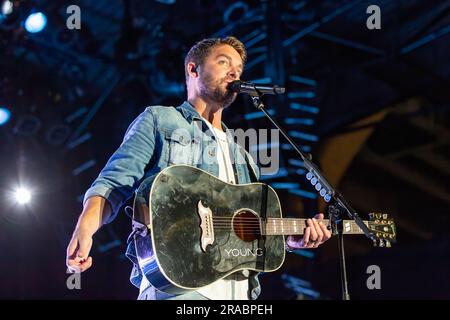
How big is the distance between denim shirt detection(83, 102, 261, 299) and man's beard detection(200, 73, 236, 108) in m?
0.14

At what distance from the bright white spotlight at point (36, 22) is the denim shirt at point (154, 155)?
4.23 m

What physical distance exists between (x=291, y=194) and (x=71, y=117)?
3.15m

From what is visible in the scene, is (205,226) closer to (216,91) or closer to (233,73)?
(216,91)

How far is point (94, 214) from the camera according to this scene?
2811 millimetres

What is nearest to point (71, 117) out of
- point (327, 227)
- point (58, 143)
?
point (58, 143)

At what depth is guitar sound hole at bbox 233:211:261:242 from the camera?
3084mm

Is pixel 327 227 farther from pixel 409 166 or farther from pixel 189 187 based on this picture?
pixel 409 166

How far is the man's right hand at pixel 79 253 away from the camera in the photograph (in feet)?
8.68

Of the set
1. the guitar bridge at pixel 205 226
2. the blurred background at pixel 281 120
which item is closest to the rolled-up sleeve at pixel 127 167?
the guitar bridge at pixel 205 226

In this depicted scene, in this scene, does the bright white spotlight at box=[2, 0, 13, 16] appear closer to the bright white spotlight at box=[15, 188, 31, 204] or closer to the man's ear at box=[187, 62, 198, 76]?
the bright white spotlight at box=[15, 188, 31, 204]

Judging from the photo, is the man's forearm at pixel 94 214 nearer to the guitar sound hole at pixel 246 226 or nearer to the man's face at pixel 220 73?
the guitar sound hole at pixel 246 226

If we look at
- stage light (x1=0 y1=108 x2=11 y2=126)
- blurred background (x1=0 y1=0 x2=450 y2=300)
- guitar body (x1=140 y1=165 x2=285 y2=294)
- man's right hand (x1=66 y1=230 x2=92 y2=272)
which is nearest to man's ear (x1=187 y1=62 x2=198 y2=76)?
guitar body (x1=140 y1=165 x2=285 y2=294)

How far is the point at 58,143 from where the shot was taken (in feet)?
24.9
